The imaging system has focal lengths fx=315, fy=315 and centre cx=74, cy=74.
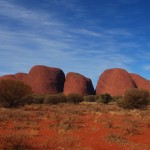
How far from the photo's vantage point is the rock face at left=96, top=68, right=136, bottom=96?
69.7 meters

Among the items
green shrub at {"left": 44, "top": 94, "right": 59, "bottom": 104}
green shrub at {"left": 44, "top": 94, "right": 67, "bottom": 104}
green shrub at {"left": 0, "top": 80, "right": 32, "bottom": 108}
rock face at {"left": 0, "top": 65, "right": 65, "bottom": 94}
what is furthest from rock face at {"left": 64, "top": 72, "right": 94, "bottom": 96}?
green shrub at {"left": 0, "top": 80, "right": 32, "bottom": 108}

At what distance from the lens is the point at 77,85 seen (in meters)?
71.4

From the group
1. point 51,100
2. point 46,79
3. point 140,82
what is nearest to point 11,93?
point 51,100

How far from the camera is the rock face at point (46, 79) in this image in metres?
69.9

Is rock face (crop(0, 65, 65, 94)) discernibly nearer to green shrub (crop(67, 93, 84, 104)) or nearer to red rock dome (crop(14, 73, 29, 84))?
red rock dome (crop(14, 73, 29, 84))

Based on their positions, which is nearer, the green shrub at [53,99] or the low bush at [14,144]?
the low bush at [14,144]

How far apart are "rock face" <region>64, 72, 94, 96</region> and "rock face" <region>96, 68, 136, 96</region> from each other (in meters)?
3.00

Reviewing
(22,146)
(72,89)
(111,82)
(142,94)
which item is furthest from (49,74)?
(22,146)

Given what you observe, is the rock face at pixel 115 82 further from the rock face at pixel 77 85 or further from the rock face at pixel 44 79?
the rock face at pixel 44 79

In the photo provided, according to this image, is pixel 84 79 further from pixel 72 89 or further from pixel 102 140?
pixel 102 140

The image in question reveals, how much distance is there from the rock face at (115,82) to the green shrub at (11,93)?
42.8 metres

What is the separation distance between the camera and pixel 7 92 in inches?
1085

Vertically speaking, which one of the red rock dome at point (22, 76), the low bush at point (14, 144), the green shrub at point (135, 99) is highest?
the red rock dome at point (22, 76)

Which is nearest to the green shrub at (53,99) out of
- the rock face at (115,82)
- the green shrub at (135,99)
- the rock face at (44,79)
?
the green shrub at (135,99)
